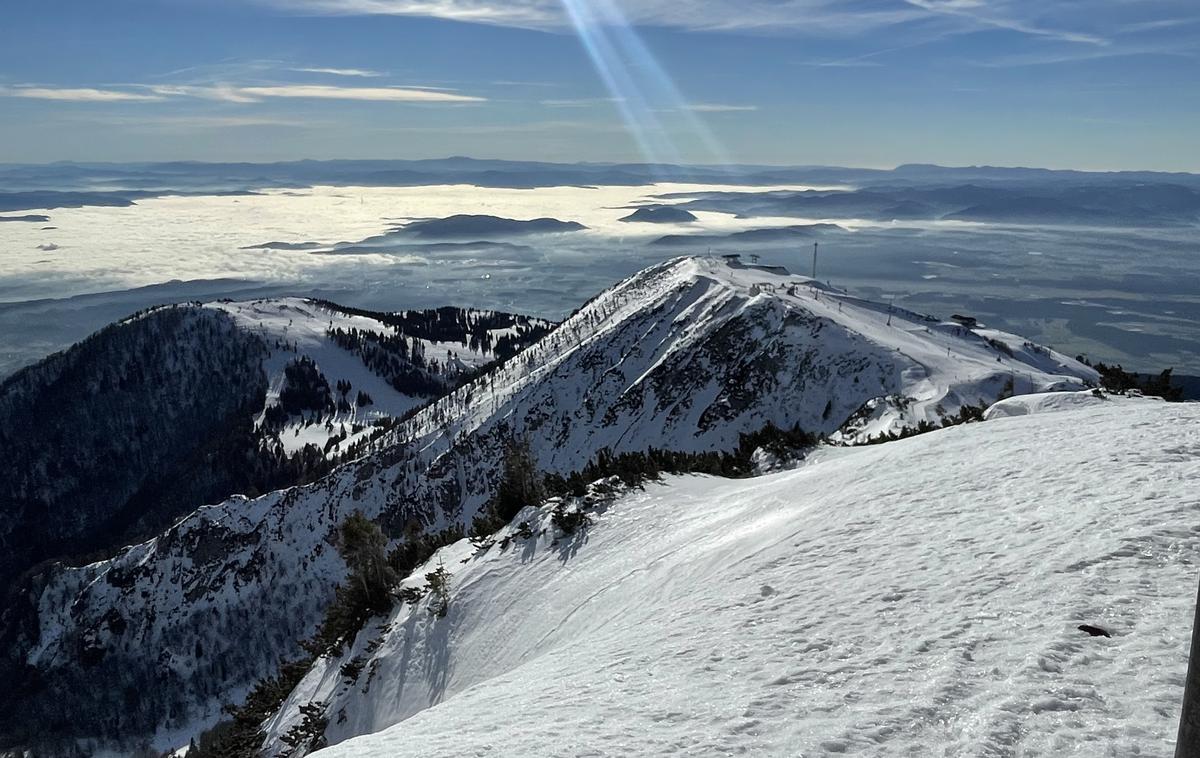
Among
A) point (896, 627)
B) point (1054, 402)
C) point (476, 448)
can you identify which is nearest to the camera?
point (896, 627)

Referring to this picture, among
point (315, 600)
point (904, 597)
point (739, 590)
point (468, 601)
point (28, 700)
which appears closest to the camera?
point (904, 597)

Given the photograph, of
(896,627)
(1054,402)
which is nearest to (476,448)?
(1054,402)

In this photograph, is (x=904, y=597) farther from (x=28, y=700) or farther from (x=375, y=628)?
(x=28, y=700)

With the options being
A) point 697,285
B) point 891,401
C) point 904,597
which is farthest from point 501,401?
point 904,597

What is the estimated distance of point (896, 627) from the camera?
13.0 metres

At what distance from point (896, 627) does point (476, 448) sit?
14463 centimetres

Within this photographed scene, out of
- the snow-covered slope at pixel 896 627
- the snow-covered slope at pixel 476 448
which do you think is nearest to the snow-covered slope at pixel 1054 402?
the snow-covered slope at pixel 896 627

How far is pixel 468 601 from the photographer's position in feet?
105

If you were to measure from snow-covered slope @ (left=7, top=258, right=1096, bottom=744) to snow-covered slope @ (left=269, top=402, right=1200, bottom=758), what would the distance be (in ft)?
267

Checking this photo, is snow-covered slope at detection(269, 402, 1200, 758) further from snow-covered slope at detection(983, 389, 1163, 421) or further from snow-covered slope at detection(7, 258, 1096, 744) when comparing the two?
snow-covered slope at detection(7, 258, 1096, 744)

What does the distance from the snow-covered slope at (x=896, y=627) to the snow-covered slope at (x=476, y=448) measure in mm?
81293

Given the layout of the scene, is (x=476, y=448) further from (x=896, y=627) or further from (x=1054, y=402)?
(x=896, y=627)

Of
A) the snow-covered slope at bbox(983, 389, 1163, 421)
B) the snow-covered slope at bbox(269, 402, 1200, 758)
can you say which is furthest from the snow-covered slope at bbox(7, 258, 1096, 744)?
the snow-covered slope at bbox(269, 402, 1200, 758)

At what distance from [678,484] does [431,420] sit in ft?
512
